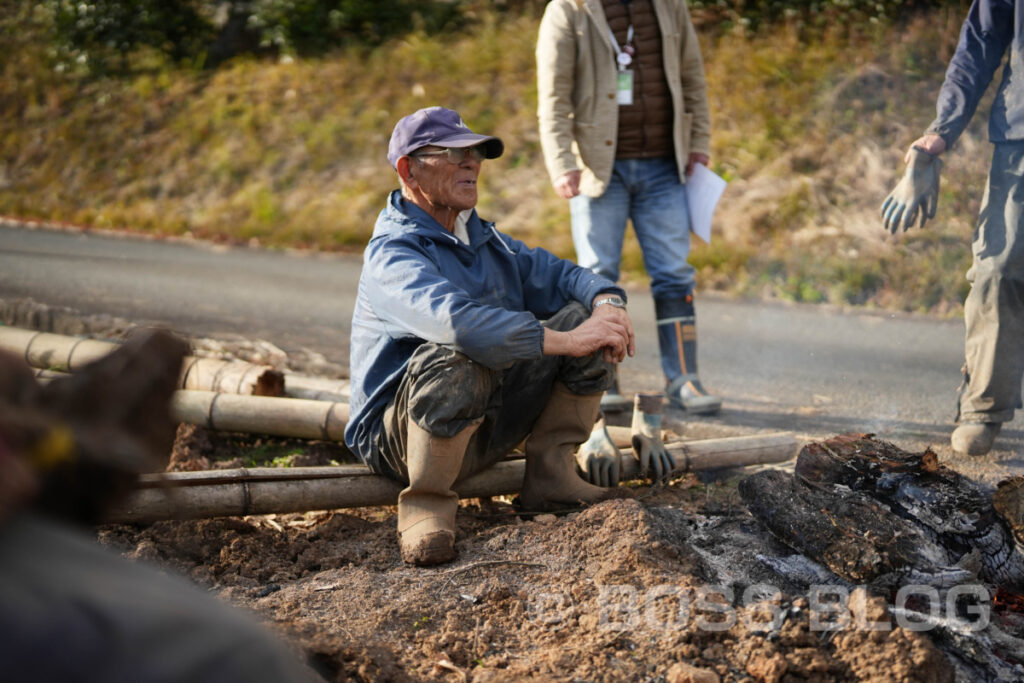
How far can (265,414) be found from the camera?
15.5 feet

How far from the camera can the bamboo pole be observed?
3.52 metres

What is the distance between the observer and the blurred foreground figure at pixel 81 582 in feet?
3.37

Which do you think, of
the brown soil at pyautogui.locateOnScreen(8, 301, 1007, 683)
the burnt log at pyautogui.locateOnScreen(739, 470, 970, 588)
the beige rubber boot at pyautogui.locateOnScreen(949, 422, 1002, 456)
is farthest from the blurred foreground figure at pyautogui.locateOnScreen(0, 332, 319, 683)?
the beige rubber boot at pyautogui.locateOnScreen(949, 422, 1002, 456)

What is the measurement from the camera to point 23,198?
510 inches

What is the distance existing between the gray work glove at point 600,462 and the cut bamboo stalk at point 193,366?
1.89 m

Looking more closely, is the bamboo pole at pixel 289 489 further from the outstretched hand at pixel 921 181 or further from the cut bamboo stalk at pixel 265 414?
the outstretched hand at pixel 921 181

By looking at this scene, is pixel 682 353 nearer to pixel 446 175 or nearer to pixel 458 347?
pixel 446 175

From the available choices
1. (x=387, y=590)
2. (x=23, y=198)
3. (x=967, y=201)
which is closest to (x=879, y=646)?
(x=387, y=590)

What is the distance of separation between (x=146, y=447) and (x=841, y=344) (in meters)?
6.38

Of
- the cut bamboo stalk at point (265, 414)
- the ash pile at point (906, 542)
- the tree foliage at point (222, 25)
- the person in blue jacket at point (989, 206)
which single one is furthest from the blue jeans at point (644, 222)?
the tree foliage at point (222, 25)

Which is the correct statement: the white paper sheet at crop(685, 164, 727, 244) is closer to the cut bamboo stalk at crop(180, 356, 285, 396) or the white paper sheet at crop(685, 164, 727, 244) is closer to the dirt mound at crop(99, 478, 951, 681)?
the dirt mound at crop(99, 478, 951, 681)

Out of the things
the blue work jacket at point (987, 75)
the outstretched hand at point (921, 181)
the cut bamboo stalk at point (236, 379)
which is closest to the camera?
the blue work jacket at point (987, 75)

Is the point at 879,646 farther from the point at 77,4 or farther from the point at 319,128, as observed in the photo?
the point at 77,4

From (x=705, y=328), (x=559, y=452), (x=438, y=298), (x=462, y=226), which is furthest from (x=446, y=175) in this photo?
(x=705, y=328)
